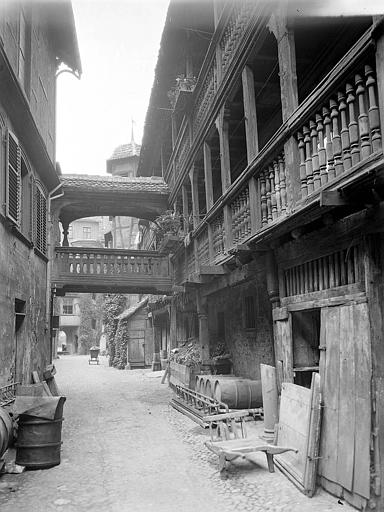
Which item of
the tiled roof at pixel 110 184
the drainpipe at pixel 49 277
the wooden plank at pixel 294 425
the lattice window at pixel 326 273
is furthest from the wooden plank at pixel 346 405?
the tiled roof at pixel 110 184

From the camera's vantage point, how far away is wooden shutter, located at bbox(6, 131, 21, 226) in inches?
358

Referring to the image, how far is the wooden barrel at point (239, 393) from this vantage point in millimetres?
9531

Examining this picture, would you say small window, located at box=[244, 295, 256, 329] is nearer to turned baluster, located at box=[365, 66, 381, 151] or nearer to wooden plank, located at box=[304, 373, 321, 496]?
wooden plank, located at box=[304, 373, 321, 496]

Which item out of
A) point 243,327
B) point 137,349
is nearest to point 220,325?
point 243,327

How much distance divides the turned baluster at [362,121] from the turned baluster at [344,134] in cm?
27

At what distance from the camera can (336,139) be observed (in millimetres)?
4980

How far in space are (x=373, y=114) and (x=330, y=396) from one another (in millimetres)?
3066

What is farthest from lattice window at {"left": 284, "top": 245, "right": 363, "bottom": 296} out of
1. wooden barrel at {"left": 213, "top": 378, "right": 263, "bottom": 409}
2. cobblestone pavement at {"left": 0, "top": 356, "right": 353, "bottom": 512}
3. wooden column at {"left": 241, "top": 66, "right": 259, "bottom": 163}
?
wooden barrel at {"left": 213, "top": 378, "right": 263, "bottom": 409}

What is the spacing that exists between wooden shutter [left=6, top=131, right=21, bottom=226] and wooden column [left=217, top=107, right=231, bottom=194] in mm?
4168

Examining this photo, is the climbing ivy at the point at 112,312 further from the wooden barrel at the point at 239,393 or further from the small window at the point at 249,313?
the wooden barrel at the point at 239,393

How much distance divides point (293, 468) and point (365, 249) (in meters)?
2.94

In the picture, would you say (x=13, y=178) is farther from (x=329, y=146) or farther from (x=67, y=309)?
(x=67, y=309)

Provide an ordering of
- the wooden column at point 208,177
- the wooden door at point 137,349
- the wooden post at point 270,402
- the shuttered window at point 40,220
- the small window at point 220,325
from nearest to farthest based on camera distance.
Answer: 1. the wooden post at point 270,402
2. the wooden column at point 208,177
3. the shuttered window at point 40,220
4. the small window at point 220,325
5. the wooden door at point 137,349

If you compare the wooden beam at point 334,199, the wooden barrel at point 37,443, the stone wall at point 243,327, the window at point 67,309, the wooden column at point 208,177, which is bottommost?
the wooden barrel at point 37,443
